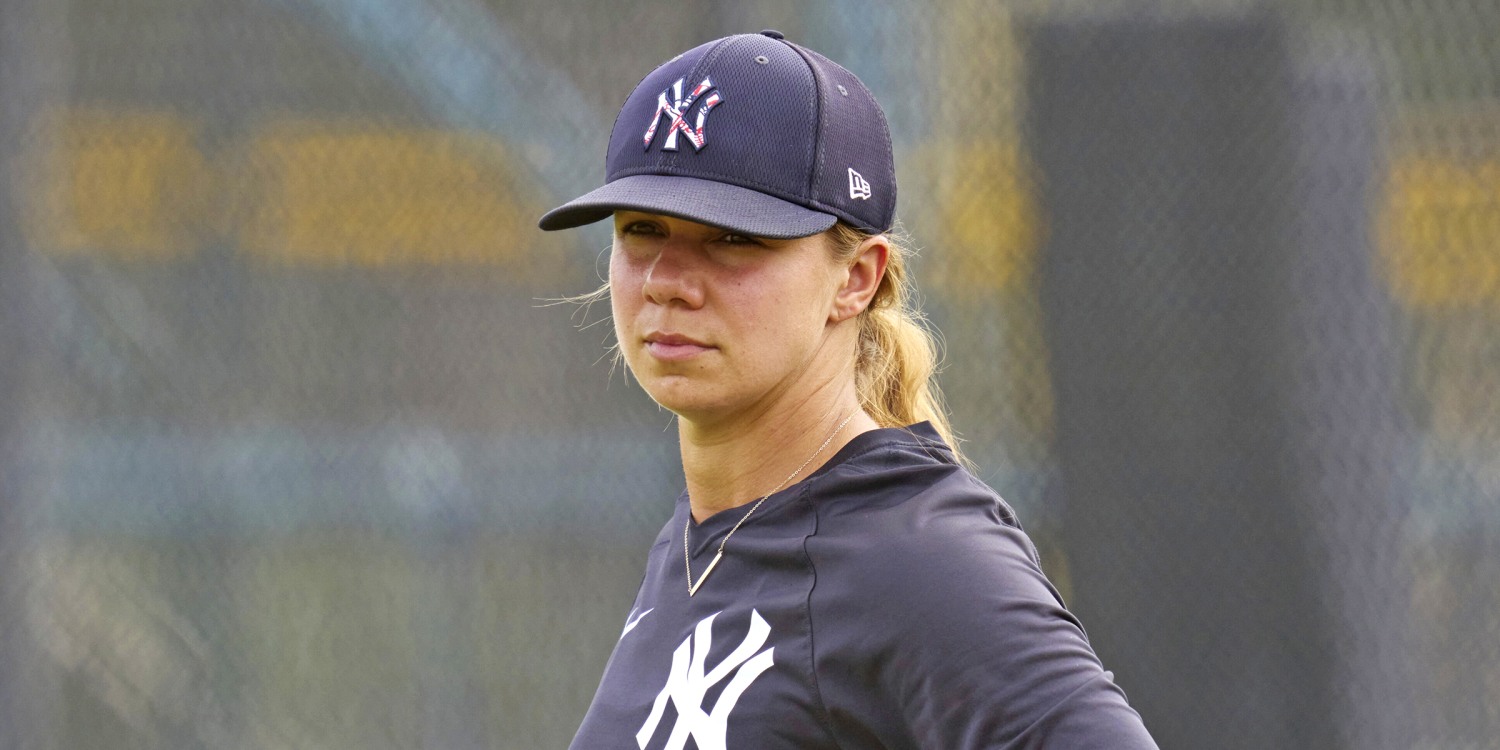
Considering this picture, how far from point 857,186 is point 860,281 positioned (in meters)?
0.10

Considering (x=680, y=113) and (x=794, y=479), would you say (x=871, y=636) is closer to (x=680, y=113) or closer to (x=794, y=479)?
(x=794, y=479)

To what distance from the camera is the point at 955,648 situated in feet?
3.05

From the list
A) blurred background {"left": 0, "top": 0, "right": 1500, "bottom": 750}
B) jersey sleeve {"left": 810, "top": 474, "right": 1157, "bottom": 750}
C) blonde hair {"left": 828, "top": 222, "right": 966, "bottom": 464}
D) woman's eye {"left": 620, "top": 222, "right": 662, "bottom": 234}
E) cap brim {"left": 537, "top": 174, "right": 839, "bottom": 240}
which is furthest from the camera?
blurred background {"left": 0, "top": 0, "right": 1500, "bottom": 750}

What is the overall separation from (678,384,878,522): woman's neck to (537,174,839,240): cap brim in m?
0.18

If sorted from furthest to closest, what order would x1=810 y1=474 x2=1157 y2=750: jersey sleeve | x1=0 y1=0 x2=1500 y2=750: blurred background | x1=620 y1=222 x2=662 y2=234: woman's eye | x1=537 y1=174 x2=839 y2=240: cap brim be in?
x1=0 y1=0 x2=1500 y2=750: blurred background → x1=620 y1=222 x2=662 y2=234: woman's eye → x1=537 y1=174 x2=839 y2=240: cap brim → x1=810 y1=474 x2=1157 y2=750: jersey sleeve

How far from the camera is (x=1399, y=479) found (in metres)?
2.51

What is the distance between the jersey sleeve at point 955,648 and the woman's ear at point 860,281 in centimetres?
21

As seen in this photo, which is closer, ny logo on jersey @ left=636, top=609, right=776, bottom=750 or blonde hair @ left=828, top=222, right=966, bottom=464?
ny logo on jersey @ left=636, top=609, right=776, bottom=750

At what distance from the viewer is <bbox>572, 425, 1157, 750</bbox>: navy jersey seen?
2.98ft

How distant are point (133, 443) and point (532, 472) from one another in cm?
80

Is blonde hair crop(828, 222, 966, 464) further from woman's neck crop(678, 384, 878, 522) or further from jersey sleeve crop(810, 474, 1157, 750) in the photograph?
jersey sleeve crop(810, 474, 1157, 750)

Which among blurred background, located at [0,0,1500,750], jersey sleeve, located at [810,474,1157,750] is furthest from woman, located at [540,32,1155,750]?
blurred background, located at [0,0,1500,750]

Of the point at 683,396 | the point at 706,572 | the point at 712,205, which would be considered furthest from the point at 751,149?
the point at 706,572

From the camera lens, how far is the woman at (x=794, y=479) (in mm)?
941
